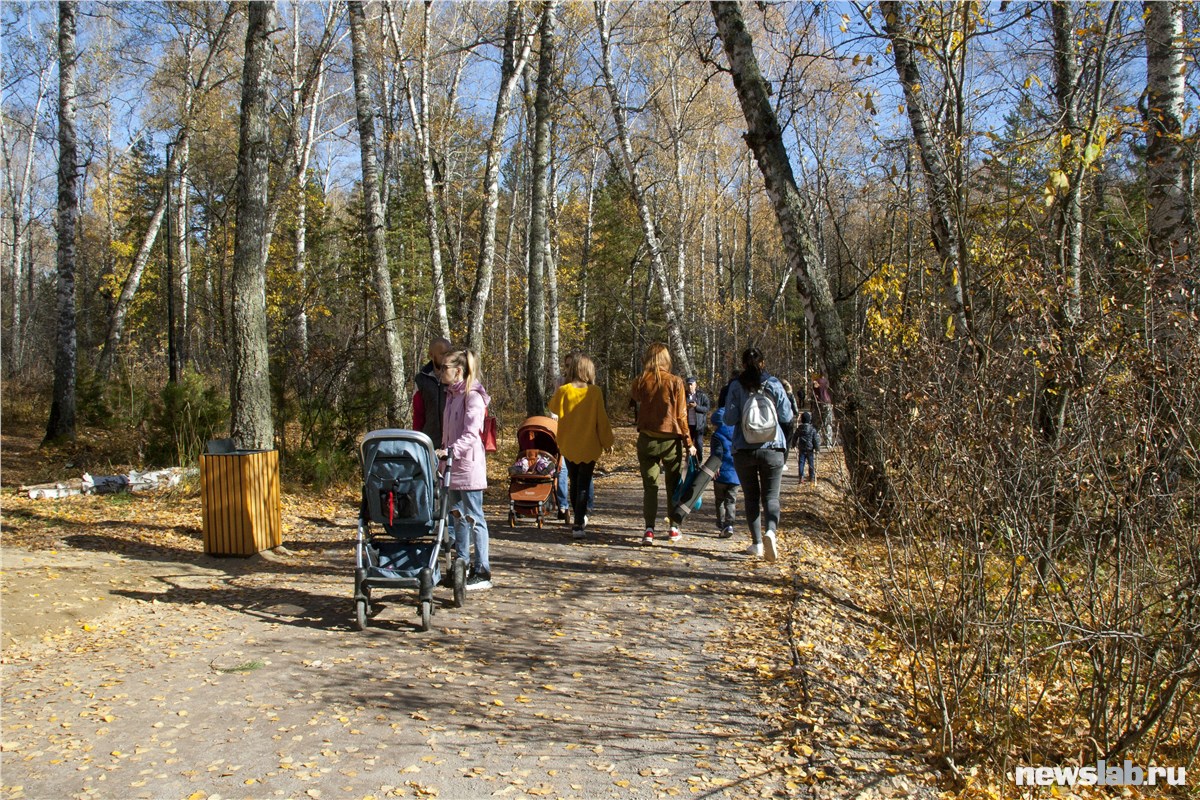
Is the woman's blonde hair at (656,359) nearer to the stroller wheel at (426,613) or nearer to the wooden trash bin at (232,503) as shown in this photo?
the stroller wheel at (426,613)

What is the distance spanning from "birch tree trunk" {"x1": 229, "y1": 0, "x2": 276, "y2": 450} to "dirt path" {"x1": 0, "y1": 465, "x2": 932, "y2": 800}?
1987 mm

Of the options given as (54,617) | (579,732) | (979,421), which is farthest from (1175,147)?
(54,617)

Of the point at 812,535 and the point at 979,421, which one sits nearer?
the point at 979,421

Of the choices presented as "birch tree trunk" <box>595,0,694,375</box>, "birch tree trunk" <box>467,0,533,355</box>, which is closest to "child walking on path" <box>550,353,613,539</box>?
"birch tree trunk" <box>467,0,533,355</box>

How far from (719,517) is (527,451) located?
95.0 inches

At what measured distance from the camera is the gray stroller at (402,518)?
603cm

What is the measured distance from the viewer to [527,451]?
32.8 feet

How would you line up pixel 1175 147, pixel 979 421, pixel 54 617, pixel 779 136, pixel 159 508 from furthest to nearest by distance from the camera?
pixel 159 508 < pixel 779 136 < pixel 1175 147 < pixel 54 617 < pixel 979 421

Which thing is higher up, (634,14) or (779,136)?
(634,14)

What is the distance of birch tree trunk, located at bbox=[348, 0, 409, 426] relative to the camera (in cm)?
1411

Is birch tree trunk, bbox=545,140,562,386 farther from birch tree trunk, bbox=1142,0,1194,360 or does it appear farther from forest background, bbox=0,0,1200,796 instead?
birch tree trunk, bbox=1142,0,1194,360

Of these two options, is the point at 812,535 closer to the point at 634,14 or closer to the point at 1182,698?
the point at 1182,698

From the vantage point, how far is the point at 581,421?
30.1 feet

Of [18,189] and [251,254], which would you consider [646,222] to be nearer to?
[251,254]
